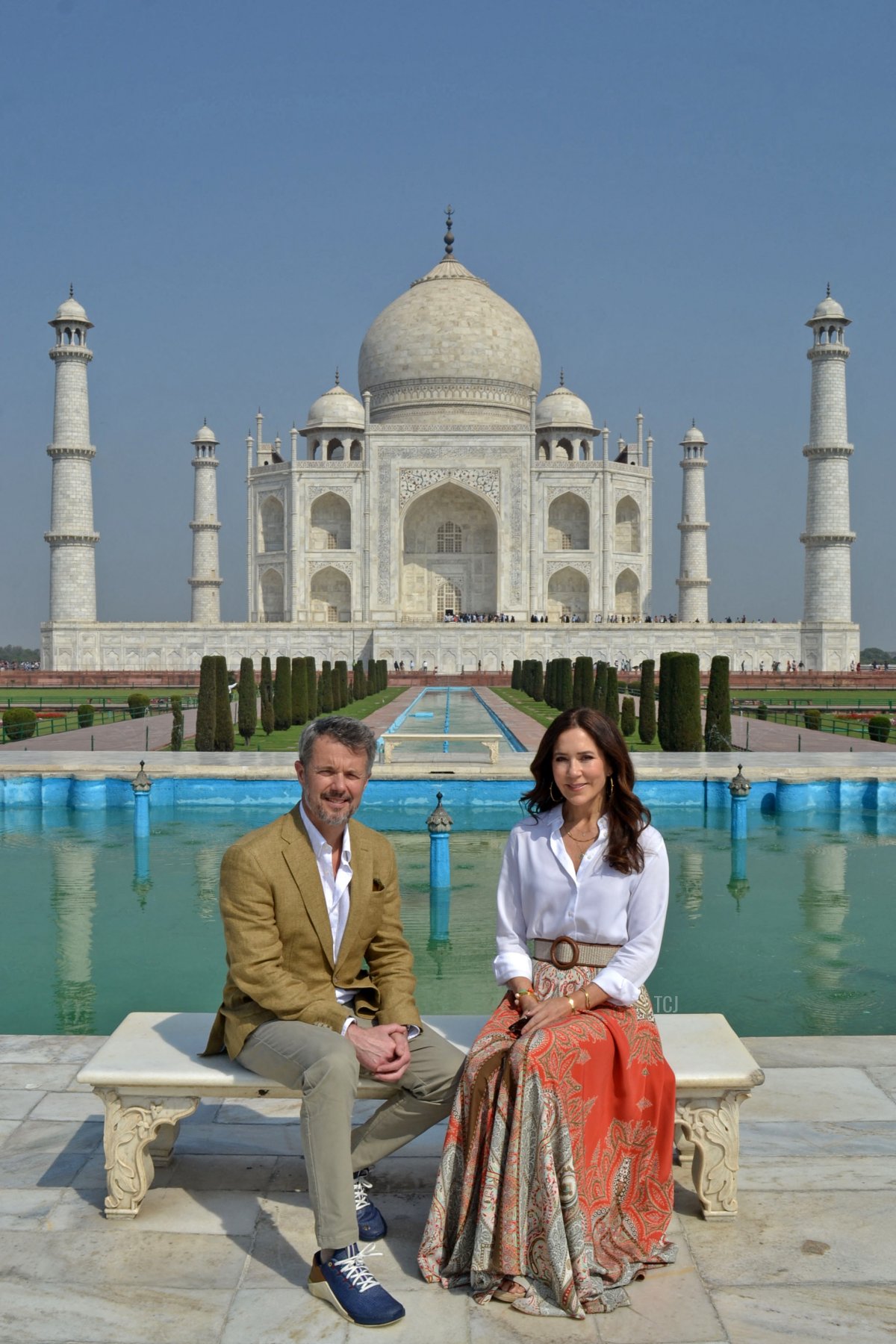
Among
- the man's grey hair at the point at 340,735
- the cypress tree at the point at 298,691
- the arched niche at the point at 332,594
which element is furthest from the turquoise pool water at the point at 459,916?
the arched niche at the point at 332,594

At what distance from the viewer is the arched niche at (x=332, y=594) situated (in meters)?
32.2

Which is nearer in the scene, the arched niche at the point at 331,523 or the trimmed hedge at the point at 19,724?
the trimmed hedge at the point at 19,724

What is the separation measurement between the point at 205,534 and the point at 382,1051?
32253 mm

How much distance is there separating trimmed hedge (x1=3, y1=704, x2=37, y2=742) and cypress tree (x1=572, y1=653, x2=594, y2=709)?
6032 mm

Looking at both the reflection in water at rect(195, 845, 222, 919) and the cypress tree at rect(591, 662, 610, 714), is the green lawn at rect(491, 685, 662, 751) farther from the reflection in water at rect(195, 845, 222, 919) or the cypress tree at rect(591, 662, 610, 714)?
the reflection in water at rect(195, 845, 222, 919)

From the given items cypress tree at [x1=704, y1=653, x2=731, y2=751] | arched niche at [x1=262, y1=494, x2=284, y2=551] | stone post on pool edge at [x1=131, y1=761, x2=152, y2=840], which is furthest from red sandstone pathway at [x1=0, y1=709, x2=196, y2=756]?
arched niche at [x1=262, y1=494, x2=284, y2=551]

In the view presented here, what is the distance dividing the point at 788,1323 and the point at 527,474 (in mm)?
30255

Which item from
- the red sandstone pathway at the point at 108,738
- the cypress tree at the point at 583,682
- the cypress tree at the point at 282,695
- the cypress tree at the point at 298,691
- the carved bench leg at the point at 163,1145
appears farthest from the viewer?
the cypress tree at the point at 298,691

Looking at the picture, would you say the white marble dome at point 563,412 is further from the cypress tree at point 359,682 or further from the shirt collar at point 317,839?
the shirt collar at point 317,839

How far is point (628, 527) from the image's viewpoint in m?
33.8

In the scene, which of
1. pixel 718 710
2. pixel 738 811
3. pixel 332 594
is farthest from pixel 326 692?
pixel 332 594

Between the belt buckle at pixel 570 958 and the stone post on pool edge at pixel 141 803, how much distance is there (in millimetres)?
5284

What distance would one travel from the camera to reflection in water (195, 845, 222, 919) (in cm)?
562

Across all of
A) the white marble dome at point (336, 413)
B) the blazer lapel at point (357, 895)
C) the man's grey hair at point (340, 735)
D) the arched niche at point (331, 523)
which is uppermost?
the white marble dome at point (336, 413)
